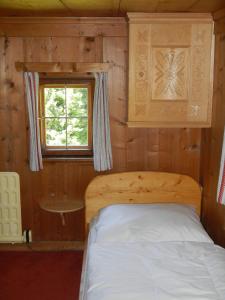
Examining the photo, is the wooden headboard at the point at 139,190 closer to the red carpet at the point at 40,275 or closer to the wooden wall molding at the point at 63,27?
the red carpet at the point at 40,275

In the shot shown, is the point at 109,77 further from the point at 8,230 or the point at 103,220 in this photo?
the point at 8,230

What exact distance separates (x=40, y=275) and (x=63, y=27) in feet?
6.93

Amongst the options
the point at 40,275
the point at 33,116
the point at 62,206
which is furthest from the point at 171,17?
the point at 40,275

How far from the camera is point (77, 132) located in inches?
125

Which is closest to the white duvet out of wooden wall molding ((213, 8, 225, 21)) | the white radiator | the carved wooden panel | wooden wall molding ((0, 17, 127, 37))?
the carved wooden panel

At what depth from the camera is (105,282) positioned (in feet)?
6.06

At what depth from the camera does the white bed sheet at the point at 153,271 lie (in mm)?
1746

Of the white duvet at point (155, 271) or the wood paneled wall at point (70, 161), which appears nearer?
the white duvet at point (155, 271)

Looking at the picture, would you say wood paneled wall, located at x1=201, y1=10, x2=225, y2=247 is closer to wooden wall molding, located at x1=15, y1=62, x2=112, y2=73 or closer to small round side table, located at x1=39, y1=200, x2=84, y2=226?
wooden wall molding, located at x1=15, y1=62, x2=112, y2=73

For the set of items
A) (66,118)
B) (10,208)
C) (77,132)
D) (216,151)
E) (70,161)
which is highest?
(66,118)

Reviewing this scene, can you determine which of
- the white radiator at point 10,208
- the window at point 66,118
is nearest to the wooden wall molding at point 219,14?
the window at point 66,118

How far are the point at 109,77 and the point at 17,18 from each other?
3.03 feet

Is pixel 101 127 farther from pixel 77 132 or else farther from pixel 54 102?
pixel 54 102

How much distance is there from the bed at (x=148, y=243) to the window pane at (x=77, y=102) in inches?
27.2
